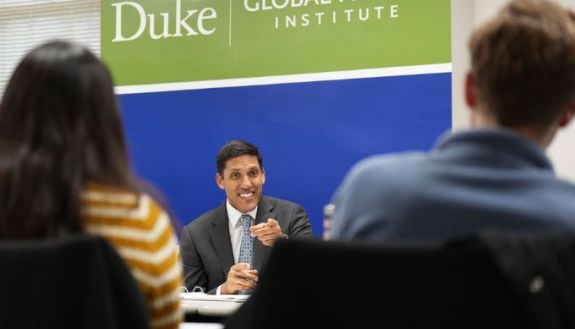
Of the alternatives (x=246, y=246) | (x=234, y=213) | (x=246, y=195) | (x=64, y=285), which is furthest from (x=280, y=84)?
(x=64, y=285)

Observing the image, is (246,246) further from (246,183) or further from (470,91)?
(470,91)

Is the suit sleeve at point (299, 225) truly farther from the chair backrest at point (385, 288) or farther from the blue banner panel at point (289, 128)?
the chair backrest at point (385, 288)

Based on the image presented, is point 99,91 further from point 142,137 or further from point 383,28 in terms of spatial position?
point 142,137

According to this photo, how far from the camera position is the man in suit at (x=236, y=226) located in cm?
427

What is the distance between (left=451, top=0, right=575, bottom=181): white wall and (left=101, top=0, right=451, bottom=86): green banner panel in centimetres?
8

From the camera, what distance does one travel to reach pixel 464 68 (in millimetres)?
4371

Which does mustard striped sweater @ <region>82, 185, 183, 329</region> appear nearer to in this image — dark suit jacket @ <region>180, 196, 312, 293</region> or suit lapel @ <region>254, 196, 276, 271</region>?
dark suit jacket @ <region>180, 196, 312, 293</region>

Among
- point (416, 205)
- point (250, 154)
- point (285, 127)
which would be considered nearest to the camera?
point (416, 205)

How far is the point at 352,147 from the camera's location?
4863 mm

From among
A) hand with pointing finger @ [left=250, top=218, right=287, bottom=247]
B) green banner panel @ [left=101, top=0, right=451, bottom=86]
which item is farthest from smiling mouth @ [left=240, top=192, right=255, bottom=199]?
green banner panel @ [left=101, top=0, right=451, bottom=86]

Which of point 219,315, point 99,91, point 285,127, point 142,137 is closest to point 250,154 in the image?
point 285,127

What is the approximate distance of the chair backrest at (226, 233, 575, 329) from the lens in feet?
2.71

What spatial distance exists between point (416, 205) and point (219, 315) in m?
2.29

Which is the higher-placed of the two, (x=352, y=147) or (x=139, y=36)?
(x=139, y=36)
